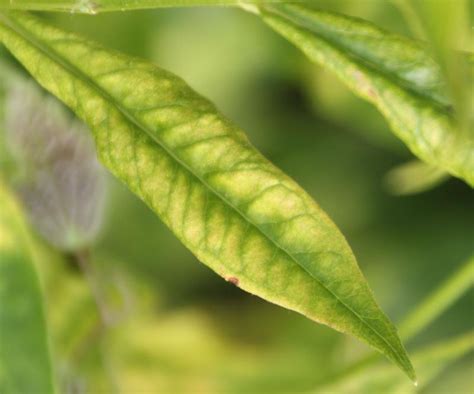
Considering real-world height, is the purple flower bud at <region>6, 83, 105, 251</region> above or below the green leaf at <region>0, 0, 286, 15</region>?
below

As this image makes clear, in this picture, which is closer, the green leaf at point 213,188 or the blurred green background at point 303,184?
the green leaf at point 213,188

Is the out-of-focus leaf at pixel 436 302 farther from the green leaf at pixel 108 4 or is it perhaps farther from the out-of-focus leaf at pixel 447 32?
the out-of-focus leaf at pixel 447 32

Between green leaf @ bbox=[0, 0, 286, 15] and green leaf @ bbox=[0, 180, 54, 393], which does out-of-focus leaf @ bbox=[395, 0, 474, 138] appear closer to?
green leaf @ bbox=[0, 0, 286, 15]

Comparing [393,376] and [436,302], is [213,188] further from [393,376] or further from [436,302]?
[393,376]

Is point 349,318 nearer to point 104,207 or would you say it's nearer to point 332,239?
point 332,239

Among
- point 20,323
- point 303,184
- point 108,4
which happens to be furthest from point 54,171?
point 303,184

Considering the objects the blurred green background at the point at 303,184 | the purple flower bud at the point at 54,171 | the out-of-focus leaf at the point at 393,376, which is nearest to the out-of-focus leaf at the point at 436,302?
the out-of-focus leaf at the point at 393,376

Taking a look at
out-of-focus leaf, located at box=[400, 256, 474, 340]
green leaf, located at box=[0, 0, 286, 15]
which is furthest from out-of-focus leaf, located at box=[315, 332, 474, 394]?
green leaf, located at box=[0, 0, 286, 15]
